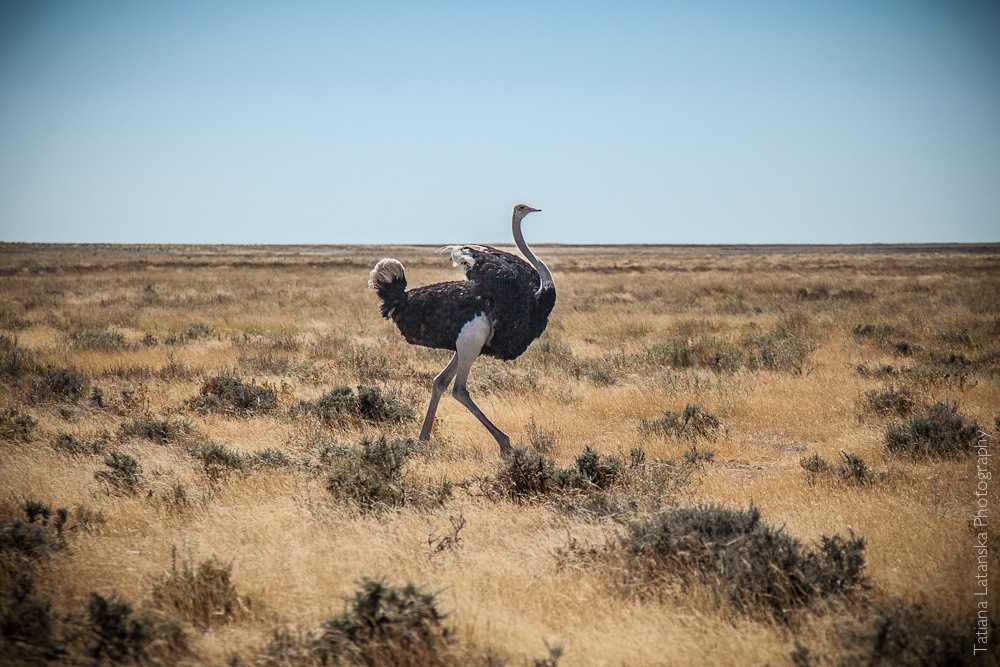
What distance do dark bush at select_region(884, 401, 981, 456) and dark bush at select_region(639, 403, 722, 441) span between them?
1675mm

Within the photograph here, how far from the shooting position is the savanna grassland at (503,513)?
3547 mm

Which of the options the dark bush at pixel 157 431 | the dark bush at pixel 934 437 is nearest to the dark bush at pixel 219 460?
the dark bush at pixel 157 431

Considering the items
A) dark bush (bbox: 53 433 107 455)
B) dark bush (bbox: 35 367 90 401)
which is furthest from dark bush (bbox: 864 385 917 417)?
dark bush (bbox: 35 367 90 401)

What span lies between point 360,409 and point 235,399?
173 centimetres

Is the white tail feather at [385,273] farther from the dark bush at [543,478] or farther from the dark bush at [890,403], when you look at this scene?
the dark bush at [890,403]

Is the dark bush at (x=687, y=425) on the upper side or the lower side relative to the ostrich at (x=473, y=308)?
lower

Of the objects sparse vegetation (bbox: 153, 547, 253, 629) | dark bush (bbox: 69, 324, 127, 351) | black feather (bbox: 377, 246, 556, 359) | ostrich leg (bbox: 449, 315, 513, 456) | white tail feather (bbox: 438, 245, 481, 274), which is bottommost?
sparse vegetation (bbox: 153, 547, 253, 629)

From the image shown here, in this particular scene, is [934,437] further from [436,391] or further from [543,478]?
[436,391]

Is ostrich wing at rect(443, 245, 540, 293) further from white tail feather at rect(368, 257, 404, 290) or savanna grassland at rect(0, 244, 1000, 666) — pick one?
savanna grassland at rect(0, 244, 1000, 666)

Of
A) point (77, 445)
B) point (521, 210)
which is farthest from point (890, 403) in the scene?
point (77, 445)

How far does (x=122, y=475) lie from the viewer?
6.02m

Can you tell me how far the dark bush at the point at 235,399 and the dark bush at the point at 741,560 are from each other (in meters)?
5.90

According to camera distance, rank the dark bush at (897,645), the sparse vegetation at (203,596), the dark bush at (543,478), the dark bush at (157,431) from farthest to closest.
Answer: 1. the dark bush at (157,431)
2. the dark bush at (543,478)
3. the sparse vegetation at (203,596)
4. the dark bush at (897,645)

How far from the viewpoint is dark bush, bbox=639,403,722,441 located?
784 cm
